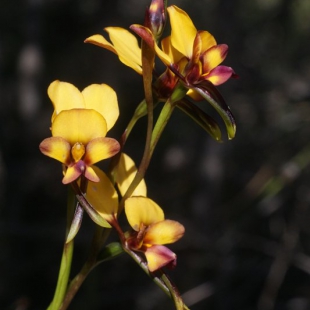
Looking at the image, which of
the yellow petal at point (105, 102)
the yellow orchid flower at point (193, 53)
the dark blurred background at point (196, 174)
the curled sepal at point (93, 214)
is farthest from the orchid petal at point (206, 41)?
the dark blurred background at point (196, 174)

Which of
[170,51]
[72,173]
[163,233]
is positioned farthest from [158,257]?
[170,51]

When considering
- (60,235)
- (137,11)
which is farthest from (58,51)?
(60,235)

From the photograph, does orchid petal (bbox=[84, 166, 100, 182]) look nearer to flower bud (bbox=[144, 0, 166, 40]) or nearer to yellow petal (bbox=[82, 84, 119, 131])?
yellow petal (bbox=[82, 84, 119, 131])

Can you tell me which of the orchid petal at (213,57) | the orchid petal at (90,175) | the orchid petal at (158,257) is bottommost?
the orchid petal at (158,257)

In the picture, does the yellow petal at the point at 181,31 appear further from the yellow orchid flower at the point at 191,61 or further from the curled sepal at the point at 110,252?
the curled sepal at the point at 110,252

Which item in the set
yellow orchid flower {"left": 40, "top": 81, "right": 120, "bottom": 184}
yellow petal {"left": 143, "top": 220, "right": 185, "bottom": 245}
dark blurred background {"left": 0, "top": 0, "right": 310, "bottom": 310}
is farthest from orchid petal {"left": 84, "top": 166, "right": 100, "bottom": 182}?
dark blurred background {"left": 0, "top": 0, "right": 310, "bottom": 310}

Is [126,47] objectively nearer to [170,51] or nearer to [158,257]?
[170,51]

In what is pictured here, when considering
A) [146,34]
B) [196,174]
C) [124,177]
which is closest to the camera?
[146,34]
